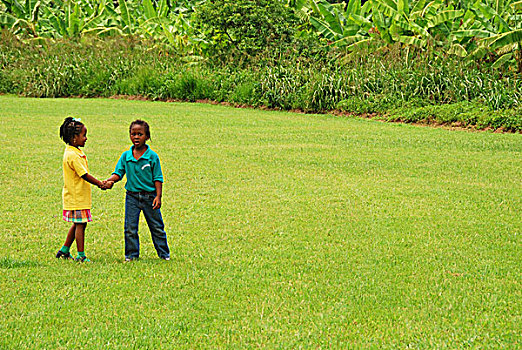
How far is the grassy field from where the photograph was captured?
398cm

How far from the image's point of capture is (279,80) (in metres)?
18.1

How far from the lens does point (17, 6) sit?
2647 centimetres

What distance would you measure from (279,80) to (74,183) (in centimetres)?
1329

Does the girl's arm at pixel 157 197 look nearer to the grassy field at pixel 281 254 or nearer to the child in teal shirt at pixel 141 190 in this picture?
the child in teal shirt at pixel 141 190

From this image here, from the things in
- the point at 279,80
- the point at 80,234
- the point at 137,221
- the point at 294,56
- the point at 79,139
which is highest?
the point at 294,56

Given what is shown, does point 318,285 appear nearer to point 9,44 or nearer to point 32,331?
point 32,331

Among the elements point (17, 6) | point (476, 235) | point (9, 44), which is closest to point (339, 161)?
point (476, 235)

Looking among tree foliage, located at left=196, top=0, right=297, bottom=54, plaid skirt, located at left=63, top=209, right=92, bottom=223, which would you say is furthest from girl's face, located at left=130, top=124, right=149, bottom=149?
tree foliage, located at left=196, top=0, right=297, bottom=54

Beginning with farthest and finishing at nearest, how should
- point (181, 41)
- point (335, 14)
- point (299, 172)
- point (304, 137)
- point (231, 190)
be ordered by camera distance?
1. point (181, 41)
2. point (335, 14)
3. point (304, 137)
4. point (299, 172)
5. point (231, 190)

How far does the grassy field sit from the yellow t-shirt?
473mm

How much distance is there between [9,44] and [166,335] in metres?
22.2

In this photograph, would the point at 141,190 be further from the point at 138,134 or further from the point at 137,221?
the point at 138,134

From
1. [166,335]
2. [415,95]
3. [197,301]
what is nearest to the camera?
[166,335]

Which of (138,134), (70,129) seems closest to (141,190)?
(138,134)
